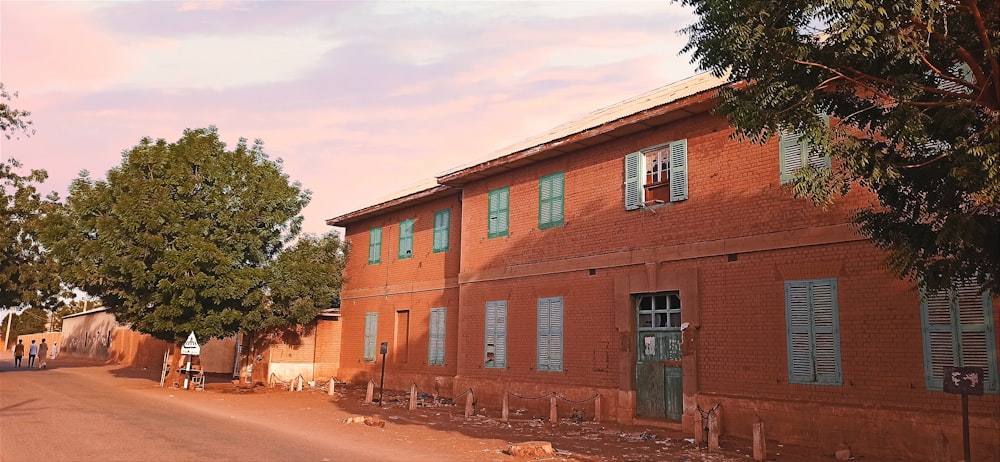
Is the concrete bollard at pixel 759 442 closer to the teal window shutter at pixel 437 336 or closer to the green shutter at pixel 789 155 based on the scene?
the green shutter at pixel 789 155

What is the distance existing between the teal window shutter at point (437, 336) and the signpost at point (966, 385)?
14.7 metres

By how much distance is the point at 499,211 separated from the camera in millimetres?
19109

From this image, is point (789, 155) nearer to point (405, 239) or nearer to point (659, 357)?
point (659, 357)

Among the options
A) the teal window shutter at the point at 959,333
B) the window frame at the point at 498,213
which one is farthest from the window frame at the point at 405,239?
the teal window shutter at the point at 959,333

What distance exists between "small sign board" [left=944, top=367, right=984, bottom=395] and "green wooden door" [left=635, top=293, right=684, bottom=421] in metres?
6.15

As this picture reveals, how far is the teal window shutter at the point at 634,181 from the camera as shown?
1527cm

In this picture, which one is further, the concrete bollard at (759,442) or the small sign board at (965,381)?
the concrete bollard at (759,442)

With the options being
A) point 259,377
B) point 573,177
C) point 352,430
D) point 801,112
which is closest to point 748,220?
point 573,177

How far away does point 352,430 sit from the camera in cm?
1341

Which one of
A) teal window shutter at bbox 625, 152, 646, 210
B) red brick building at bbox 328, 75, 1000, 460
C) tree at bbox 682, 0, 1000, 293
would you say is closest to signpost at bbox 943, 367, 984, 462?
tree at bbox 682, 0, 1000, 293

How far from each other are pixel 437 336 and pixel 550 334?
5.61 metres

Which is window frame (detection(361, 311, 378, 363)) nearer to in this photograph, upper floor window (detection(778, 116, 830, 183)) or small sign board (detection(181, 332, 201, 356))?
small sign board (detection(181, 332, 201, 356))

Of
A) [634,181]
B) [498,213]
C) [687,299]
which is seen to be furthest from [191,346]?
[687,299]

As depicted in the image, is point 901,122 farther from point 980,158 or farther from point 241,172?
point 241,172
